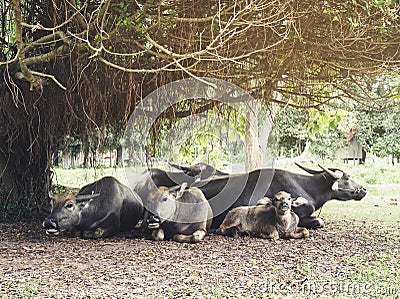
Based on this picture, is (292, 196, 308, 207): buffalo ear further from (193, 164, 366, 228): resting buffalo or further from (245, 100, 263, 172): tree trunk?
(245, 100, 263, 172): tree trunk

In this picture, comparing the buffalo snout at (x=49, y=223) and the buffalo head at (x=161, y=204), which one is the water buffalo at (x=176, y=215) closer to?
the buffalo head at (x=161, y=204)

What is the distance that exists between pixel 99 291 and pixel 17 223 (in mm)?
3432

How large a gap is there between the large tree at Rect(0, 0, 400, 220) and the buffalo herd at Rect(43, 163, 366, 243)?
31.4 inches

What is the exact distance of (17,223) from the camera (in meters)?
6.69

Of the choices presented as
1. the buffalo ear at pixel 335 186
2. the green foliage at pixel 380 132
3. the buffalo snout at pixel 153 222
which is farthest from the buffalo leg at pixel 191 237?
the green foliage at pixel 380 132

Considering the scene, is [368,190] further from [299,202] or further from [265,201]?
[265,201]

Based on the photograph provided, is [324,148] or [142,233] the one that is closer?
[142,233]

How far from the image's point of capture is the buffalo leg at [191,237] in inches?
218

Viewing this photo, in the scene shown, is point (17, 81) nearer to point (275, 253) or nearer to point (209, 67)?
point (209, 67)

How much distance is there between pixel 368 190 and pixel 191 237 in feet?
32.7

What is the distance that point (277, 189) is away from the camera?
6488 millimetres

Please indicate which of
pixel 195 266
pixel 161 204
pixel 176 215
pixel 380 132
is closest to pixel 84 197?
pixel 161 204

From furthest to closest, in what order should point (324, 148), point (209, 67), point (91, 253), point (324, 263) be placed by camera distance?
point (324, 148) < point (209, 67) < point (91, 253) < point (324, 263)

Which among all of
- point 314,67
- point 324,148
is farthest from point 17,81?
point 324,148
